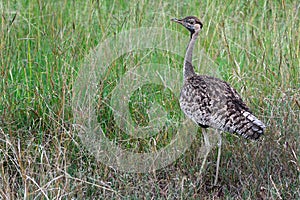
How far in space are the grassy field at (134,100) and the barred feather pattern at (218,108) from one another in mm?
336

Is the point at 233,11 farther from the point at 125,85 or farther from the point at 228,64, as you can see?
the point at 125,85

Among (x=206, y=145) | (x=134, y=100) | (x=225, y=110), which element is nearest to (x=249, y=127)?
(x=225, y=110)

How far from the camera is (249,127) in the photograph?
3.66 m

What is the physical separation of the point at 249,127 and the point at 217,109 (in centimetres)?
26

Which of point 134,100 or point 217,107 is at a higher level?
point 217,107

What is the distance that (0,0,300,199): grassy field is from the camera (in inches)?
149

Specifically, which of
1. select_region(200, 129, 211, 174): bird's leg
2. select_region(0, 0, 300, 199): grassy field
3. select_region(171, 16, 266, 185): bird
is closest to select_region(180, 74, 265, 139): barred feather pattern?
select_region(171, 16, 266, 185): bird

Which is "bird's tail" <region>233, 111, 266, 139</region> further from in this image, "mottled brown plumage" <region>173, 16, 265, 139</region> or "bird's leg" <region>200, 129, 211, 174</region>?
"bird's leg" <region>200, 129, 211, 174</region>

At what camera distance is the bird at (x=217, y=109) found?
3.69 metres

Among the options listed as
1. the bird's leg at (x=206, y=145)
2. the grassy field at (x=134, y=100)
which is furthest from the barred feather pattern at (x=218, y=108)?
the grassy field at (x=134, y=100)

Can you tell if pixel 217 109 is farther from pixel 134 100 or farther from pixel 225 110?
pixel 134 100

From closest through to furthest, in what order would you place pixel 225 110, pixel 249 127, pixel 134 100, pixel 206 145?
pixel 249 127 < pixel 225 110 < pixel 206 145 < pixel 134 100

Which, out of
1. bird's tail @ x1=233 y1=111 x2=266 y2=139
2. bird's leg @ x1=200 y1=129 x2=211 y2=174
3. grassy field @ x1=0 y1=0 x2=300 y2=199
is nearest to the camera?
bird's tail @ x1=233 y1=111 x2=266 y2=139

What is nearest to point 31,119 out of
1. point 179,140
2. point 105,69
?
point 105,69
